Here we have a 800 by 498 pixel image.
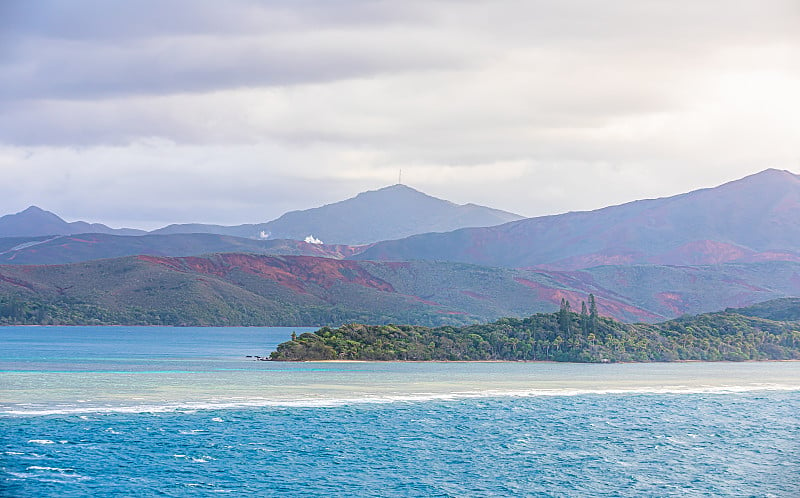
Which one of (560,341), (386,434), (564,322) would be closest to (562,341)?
(560,341)

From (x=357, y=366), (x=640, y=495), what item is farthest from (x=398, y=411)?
(x=357, y=366)

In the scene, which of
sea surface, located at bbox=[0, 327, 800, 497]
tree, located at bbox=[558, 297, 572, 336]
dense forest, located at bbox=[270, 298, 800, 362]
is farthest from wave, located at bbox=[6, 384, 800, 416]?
tree, located at bbox=[558, 297, 572, 336]

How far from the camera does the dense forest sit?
124250 millimetres

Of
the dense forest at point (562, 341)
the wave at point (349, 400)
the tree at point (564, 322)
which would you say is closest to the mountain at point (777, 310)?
the dense forest at point (562, 341)

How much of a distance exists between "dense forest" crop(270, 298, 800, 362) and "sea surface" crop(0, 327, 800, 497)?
25.3 metres

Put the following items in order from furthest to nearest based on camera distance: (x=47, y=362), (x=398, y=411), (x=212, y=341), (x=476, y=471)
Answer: (x=212, y=341) → (x=47, y=362) → (x=398, y=411) → (x=476, y=471)

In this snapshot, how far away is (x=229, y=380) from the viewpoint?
8694 cm

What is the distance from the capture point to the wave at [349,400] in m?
62.2

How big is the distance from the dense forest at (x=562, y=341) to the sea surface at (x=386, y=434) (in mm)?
25343

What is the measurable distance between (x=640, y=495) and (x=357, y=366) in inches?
2821

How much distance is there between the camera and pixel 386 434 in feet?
183

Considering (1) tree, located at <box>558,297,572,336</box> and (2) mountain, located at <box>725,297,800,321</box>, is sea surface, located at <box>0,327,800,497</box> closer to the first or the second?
(1) tree, located at <box>558,297,572,336</box>

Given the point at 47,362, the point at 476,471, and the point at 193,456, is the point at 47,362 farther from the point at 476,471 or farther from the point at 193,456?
the point at 476,471

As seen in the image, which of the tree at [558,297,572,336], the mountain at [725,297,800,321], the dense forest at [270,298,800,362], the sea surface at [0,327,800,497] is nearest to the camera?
the sea surface at [0,327,800,497]
